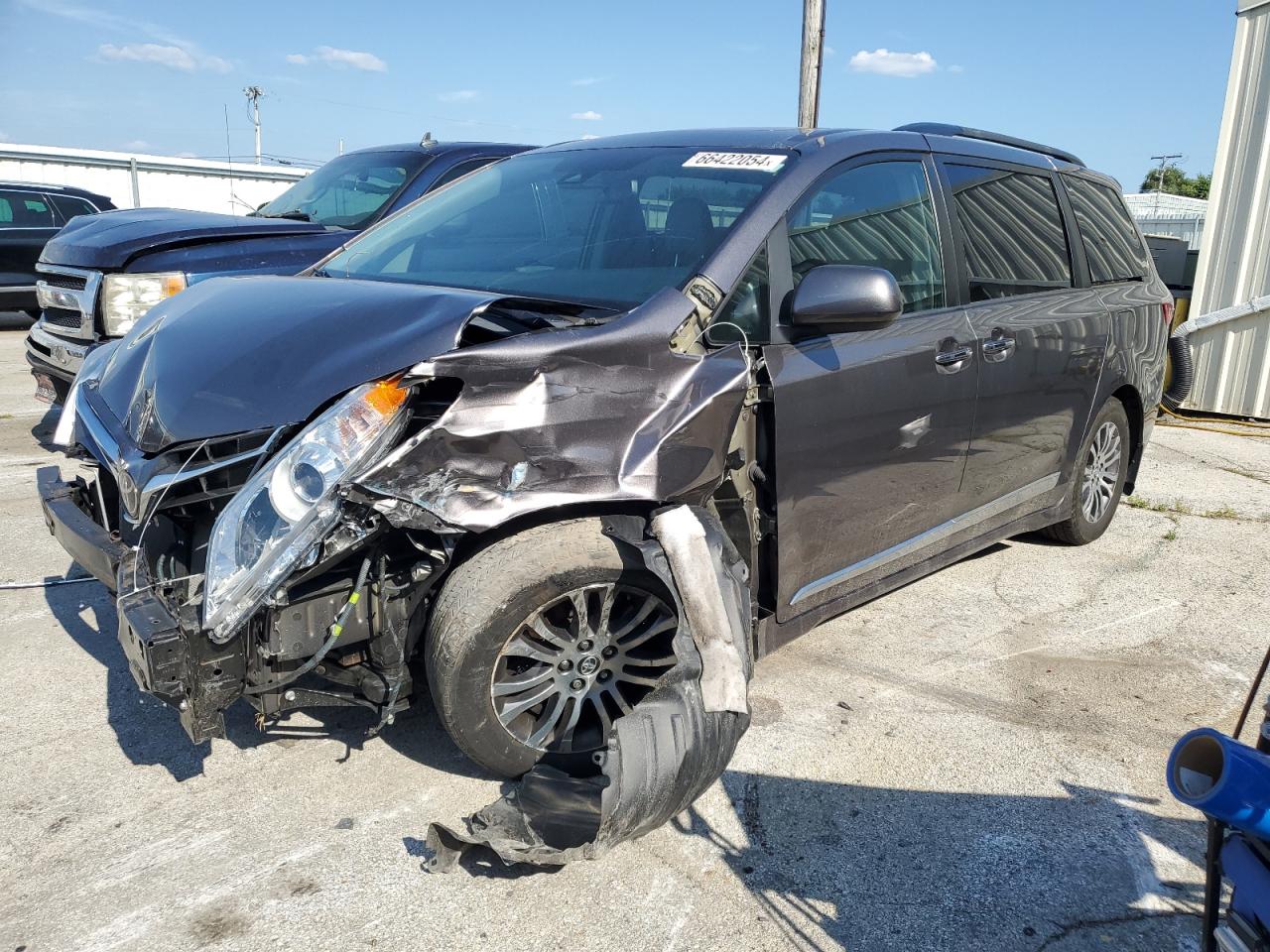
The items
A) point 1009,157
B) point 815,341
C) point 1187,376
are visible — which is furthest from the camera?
point 1187,376

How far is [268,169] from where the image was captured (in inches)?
1007

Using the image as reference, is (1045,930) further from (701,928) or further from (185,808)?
(185,808)

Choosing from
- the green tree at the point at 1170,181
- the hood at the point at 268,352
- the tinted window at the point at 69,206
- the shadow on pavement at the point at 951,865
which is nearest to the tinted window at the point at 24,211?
the tinted window at the point at 69,206

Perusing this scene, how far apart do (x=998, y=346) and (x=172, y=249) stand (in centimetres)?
478

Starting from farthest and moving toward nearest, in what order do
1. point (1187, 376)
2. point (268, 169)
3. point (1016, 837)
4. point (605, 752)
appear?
point (268, 169) < point (1187, 376) < point (1016, 837) < point (605, 752)

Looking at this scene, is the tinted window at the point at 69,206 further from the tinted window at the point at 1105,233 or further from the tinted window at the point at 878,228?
the tinted window at the point at 878,228

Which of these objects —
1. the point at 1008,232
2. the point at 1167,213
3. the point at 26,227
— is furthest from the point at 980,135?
the point at 1167,213

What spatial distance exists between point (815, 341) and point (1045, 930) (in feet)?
5.67

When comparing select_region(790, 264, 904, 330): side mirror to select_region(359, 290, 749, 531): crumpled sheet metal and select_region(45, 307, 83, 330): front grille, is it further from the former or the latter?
select_region(45, 307, 83, 330): front grille

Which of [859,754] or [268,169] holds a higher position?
[268,169]

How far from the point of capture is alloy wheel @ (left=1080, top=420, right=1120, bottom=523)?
16.8 ft

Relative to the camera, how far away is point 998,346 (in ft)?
13.0

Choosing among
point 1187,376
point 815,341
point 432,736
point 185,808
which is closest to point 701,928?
point 432,736

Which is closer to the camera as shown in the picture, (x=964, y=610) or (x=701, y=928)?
(x=701, y=928)
